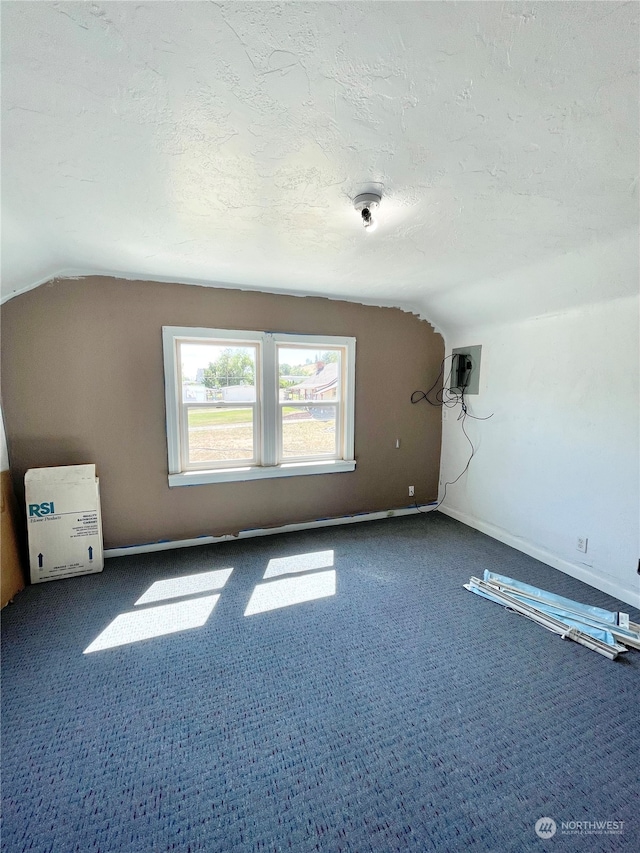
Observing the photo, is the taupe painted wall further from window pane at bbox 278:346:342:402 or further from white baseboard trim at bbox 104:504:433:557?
window pane at bbox 278:346:342:402

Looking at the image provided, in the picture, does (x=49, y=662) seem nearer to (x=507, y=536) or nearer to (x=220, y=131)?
(x=220, y=131)

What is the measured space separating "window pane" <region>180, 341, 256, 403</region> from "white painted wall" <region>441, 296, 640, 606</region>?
2.32 metres

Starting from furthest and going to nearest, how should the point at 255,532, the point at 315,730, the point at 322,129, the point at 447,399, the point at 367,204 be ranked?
1. the point at 447,399
2. the point at 255,532
3. the point at 367,204
4. the point at 315,730
5. the point at 322,129

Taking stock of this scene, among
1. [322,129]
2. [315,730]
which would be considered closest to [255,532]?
[315,730]

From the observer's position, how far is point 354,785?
1.29 m

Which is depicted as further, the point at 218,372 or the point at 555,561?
the point at 218,372

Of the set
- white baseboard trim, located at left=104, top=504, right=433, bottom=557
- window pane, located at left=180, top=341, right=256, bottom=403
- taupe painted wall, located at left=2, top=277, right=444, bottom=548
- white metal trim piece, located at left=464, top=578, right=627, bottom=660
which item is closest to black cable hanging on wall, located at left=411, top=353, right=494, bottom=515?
taupe painted wall, located at left=2, top=277, right=444, bottom=548

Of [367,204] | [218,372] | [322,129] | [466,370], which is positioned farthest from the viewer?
[466,370]

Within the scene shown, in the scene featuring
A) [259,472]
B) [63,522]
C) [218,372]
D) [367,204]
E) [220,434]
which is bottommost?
[63,522]

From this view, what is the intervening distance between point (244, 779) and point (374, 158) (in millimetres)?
2428

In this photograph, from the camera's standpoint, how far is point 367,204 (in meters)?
1.62

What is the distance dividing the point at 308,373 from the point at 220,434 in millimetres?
1050

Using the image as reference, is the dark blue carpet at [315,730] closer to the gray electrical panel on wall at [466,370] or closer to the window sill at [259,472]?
the window sill at [259,472]

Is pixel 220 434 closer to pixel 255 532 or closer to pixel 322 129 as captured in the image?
pixel 255 532
